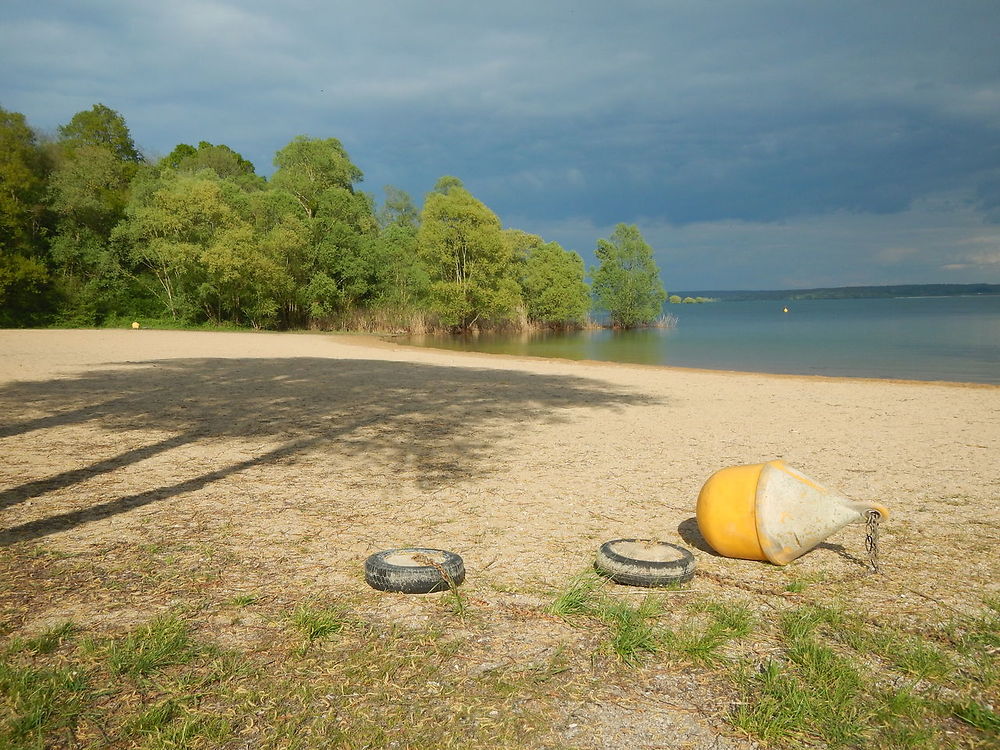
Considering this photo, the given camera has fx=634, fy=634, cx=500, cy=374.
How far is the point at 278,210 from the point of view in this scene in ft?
178

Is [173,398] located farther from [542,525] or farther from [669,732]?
[669,732]

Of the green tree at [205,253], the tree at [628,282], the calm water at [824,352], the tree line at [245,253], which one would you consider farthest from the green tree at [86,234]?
the tree at [628,282]

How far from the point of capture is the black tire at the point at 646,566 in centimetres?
463

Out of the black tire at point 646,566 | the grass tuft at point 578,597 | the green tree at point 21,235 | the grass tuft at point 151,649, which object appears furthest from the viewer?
the green tree at point 21,235

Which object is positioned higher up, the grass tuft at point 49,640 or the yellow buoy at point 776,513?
the yellow buoy at point 776,513

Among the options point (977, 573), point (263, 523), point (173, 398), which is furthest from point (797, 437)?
point (173, 398)

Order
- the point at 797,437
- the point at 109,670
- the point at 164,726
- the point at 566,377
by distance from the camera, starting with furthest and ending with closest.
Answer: the point at 566,377 → the point at 797,437 → the point at 109,670 → the point at 164,726

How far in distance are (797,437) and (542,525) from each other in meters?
6.84

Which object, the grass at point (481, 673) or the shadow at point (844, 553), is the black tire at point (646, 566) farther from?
the shadow at point (844, 553)

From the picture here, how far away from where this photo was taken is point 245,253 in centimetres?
4647

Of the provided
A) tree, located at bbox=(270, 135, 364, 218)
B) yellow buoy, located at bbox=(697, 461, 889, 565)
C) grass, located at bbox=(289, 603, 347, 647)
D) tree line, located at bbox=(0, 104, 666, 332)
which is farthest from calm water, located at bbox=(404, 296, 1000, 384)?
grass, located at bbox=(289, 603, 347, 647)

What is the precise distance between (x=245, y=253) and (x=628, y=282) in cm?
4103

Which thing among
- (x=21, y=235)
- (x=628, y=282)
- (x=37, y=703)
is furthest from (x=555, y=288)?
(x=37, y=703)

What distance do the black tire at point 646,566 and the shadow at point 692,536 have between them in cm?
86
